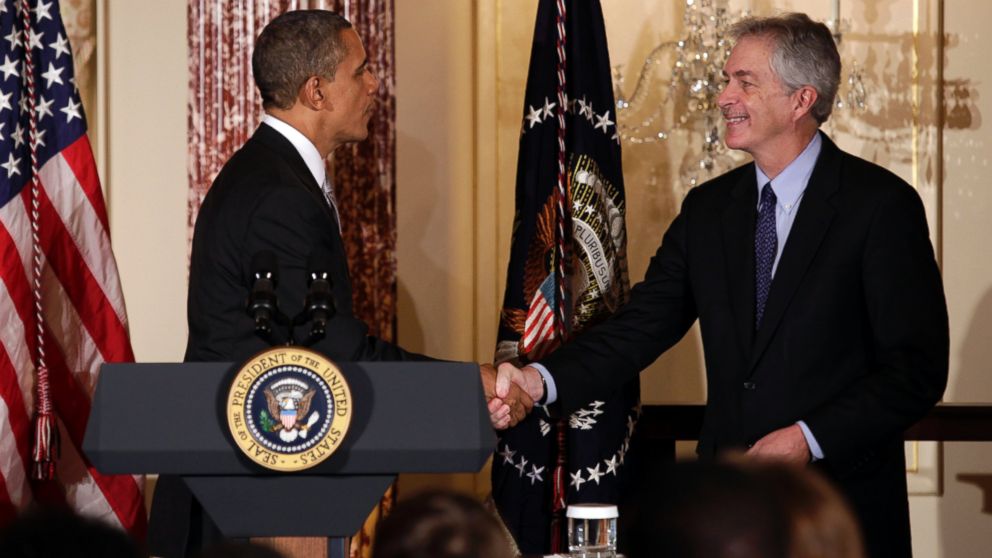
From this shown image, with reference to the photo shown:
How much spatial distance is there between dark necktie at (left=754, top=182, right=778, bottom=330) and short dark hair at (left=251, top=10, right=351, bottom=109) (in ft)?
3.74

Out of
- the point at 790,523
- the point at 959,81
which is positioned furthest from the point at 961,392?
the point at 790,523

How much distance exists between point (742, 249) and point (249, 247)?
1.25 meters

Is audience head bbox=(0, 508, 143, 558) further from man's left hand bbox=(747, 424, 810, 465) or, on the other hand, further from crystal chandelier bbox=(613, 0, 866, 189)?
crystal chandelier bbox=(613, 0, 866, 189)

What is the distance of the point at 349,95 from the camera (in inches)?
135

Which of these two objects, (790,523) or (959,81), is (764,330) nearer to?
(790,523)

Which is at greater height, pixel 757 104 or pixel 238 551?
pixel 757 104

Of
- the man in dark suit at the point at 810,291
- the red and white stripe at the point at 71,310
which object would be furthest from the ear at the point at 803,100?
the red and white stripe at the point at 71,310

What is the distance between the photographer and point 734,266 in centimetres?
339

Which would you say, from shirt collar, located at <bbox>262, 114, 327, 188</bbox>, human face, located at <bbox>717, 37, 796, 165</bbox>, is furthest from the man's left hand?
shirt collar, located at <bbox>262, 114, 327, 188</bbox>

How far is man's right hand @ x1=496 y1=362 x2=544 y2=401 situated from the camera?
3.69m

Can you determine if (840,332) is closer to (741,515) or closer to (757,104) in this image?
(757,104)

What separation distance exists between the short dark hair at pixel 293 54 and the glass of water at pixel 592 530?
129 centimetres

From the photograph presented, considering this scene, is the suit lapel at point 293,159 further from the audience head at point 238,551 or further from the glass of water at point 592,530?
the audience head at point 238,551

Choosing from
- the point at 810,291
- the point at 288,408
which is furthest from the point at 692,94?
the point at 288,408
